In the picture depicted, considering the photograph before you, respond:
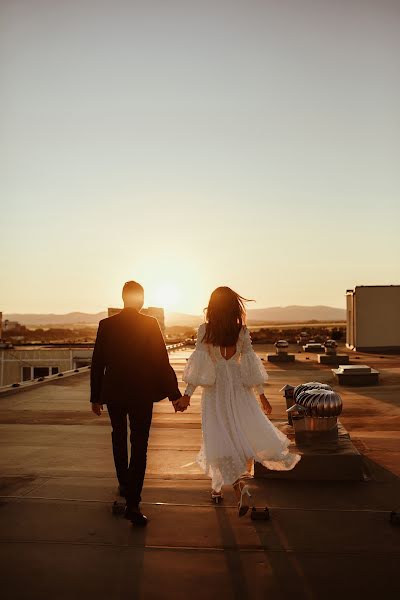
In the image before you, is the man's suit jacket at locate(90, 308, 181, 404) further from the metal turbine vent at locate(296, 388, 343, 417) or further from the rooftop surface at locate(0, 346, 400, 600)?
the metal turbine vent at locate(296, 388, 343, 417)

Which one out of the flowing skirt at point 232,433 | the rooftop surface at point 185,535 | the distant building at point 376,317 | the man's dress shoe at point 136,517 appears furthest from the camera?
the distant building at point 376,317

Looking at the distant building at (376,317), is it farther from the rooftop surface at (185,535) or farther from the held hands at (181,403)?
the held hands at (181,403)

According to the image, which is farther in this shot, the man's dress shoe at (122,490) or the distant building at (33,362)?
the distant building at (33,362)

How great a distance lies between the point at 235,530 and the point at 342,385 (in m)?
12.3

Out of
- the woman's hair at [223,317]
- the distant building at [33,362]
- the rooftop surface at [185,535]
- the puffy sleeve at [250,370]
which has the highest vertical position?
the woman's hair at [223,317]

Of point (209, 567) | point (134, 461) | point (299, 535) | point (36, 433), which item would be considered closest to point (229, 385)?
point (134, 461)

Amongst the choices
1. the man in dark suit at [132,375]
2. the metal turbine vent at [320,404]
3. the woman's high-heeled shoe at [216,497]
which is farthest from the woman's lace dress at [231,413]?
the metal turbine vent at [320,404]

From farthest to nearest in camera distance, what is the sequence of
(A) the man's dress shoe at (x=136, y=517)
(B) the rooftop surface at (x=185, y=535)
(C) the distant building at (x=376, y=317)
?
(C) the distant building at (x=376, y=317), (A) the man's dress shoe at (x=136, y=517), (B) the rooftop surface at (x=185, y=535)

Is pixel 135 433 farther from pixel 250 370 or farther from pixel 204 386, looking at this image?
pixel 250 370

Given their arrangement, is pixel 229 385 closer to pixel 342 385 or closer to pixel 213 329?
pixel 213 329

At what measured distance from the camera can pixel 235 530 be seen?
196 inches

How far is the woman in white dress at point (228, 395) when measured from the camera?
18.6 feet

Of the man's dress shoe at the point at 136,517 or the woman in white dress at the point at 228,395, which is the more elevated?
the woman in white dress at the point at 228,395

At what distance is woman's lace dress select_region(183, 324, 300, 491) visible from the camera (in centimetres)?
566
